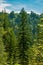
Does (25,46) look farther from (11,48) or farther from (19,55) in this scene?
(11,48)

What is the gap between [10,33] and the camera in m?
56.2

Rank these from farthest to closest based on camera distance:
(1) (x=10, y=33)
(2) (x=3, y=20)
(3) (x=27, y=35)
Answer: (2) (x=3, y=20) < (1) (x=10, y=33) < (3) (x=27, y=35)

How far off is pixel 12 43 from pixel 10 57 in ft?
9.44

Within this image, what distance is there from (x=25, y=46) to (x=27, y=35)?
82.2 inches

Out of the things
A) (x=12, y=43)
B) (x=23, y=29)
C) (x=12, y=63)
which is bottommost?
(x=12, y=63)

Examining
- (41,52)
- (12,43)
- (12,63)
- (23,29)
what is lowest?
(12,63)

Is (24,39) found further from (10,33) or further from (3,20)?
(3,20)

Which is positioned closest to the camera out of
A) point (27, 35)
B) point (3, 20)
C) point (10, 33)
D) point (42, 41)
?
point (42, 41)

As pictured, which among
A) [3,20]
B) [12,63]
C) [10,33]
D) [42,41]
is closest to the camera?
[42,41]

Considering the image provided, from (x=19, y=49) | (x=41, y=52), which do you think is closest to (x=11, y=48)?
(x=19, y=49)

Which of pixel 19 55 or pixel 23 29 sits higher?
pixel 23 29

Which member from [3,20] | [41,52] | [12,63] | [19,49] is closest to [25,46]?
[19,49]

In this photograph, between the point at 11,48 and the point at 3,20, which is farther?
the point at 3,20

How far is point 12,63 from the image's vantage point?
173 ft
